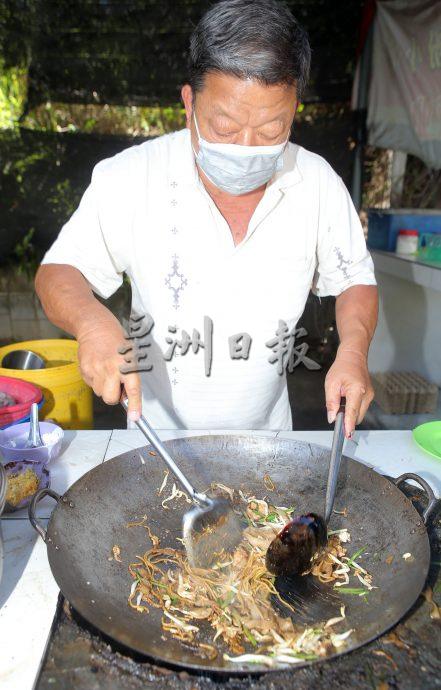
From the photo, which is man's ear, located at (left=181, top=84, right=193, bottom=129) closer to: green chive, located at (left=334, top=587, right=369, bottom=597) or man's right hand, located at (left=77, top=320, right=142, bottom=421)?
man's right hand, located at (left=77, top=320, right=142, bottom=421)

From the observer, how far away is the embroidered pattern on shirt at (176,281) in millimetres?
2449

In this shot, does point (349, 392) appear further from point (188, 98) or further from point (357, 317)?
point (188, 98)

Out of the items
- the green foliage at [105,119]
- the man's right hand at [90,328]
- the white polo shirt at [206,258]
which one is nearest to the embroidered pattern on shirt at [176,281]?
the white polo shirt at [206,258]

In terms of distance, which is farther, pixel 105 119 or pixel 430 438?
pixel 105 119

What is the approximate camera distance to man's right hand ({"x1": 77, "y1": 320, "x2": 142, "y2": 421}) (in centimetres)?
167

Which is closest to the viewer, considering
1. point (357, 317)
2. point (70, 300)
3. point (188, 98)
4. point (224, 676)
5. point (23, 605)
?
point (224, 676)

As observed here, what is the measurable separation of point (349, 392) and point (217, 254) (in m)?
0.91

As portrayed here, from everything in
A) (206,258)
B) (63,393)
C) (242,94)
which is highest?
(242,94)

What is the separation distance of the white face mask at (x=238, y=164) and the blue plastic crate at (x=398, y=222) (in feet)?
12.7

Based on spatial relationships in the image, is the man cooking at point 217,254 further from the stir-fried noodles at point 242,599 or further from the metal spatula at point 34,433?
the stir-fried noodles at point 242,599

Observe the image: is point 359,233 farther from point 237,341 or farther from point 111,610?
point 111,610

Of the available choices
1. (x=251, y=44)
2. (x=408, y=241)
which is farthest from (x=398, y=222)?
(x=251, y=44)

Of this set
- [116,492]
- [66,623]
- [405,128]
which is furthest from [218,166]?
[405,128]

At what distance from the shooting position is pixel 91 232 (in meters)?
2.38
